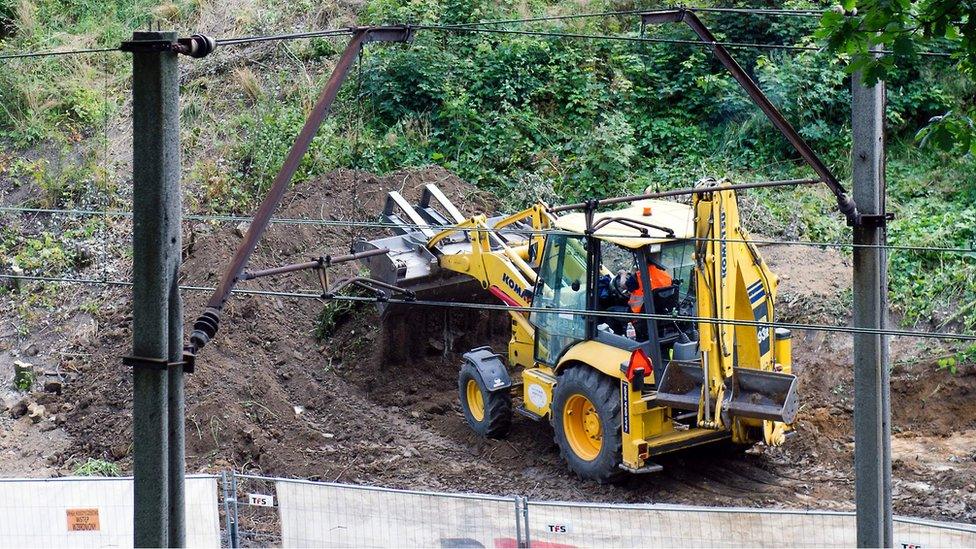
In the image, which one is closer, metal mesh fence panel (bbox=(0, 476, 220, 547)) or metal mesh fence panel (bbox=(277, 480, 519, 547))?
metal mesh fence panel (bbox=(277, 480, 519, 547))

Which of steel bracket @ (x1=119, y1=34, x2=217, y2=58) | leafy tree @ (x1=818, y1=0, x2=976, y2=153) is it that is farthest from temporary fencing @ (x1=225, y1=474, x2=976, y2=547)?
steel bracket @ (x1=119, y1=34, x2=217, y2=58)

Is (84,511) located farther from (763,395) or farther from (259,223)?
(763,395)

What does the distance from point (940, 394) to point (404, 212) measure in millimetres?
6850

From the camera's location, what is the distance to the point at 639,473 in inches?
415

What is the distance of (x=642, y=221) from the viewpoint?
1066 cm

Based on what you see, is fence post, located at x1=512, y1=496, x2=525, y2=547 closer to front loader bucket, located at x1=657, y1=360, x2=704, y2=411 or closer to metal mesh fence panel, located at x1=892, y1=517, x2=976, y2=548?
front loader bucket, located at x1=657, y1=360, x2=704, y2=411

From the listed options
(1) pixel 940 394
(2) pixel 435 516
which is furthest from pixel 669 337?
(1) pixel 940 394

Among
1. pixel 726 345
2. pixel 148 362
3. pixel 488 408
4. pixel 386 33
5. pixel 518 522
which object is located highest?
pixel 386 33

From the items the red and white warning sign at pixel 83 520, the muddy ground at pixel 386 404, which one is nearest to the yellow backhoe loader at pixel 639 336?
the muddy ground at pixel 386 404

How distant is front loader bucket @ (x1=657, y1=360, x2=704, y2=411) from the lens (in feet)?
33.6

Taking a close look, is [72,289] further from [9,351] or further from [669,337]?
[669,337]

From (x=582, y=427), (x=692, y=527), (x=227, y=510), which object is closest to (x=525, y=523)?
(x=692, y=527)

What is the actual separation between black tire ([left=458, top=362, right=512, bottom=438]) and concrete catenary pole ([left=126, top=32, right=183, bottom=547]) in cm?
548

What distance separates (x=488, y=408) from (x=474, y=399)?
0.53 metres
